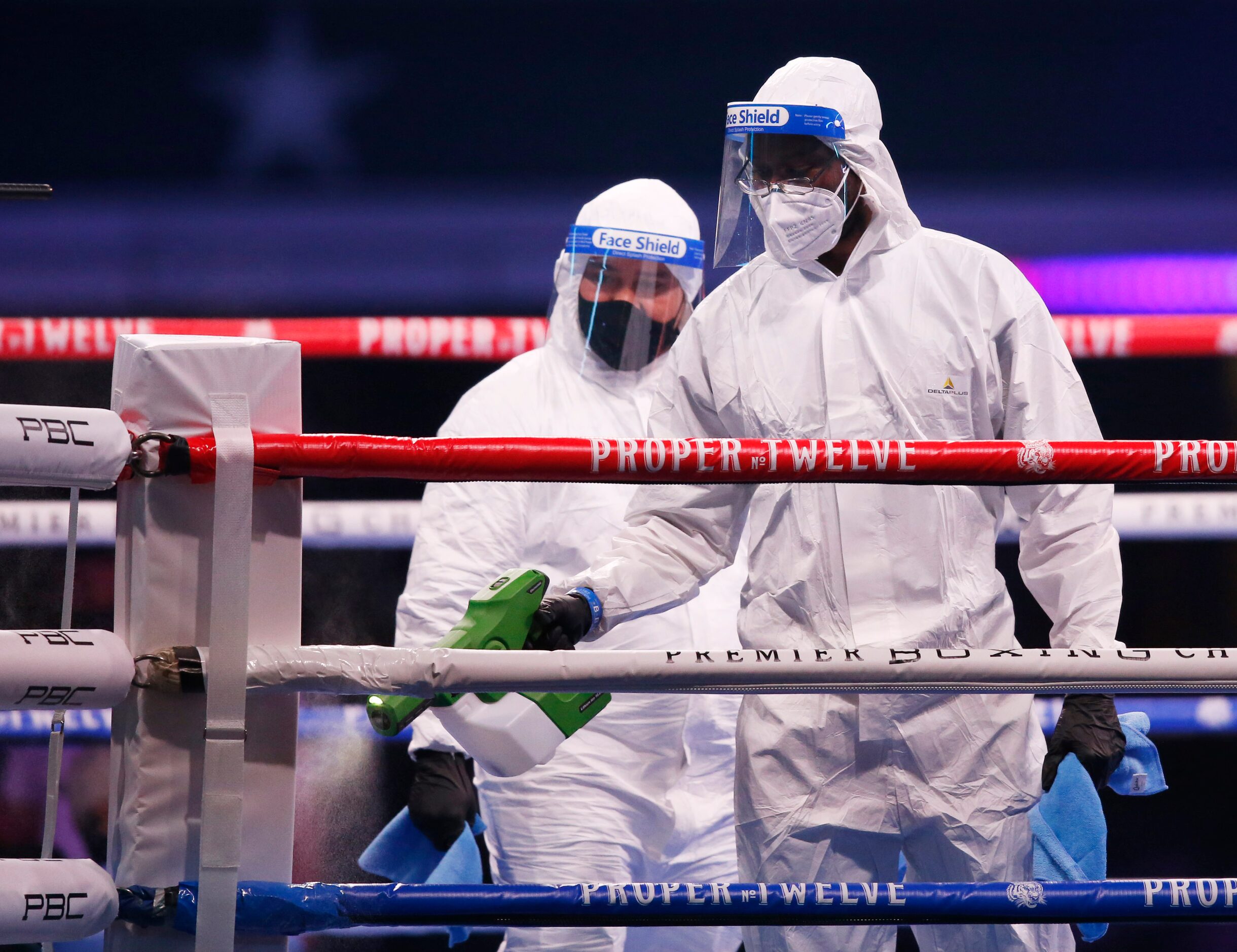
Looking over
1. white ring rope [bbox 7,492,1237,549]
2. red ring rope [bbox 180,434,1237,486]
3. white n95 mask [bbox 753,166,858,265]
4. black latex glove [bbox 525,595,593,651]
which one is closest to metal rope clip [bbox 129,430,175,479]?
red ring rope [bbox 180,434,1237,486]

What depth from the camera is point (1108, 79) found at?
3.05m

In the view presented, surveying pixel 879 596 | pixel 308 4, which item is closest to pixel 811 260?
pixel 879 596

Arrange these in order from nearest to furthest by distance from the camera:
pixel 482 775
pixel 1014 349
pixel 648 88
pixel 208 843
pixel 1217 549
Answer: pixel 208 843 → pixel 1014 349 → pixel 482 775 → pixel 1217 549 → pixel 648 88

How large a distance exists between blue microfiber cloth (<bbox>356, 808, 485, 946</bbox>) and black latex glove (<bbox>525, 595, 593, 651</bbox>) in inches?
21.5

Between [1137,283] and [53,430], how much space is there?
110 inches

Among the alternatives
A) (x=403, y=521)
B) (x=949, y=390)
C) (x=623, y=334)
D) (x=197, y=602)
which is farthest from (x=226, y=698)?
(x=403, y=521)

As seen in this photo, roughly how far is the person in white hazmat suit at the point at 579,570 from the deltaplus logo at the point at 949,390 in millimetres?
611

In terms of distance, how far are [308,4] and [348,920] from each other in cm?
258

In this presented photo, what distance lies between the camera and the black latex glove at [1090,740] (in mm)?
1238

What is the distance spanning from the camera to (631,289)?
2281mm

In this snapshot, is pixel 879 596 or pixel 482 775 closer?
pixel 879 596

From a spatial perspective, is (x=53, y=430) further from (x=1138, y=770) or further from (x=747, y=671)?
(x=1138, y=770)

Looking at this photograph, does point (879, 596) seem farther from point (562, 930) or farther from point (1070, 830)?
point (562, 930)

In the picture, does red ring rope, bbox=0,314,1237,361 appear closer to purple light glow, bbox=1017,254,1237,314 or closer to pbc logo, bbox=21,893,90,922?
purple light glow, bbox=1017,254,1237,314
